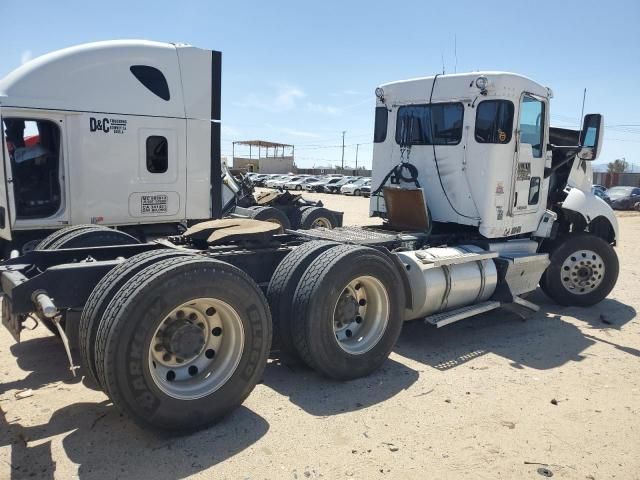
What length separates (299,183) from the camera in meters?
47.1

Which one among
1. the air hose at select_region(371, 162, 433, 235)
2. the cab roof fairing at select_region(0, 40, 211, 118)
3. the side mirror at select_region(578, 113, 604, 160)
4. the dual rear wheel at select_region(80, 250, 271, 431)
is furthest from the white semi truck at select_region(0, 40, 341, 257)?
the side mirror at select_region(578, 113, 604, 160)

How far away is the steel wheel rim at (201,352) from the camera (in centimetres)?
365

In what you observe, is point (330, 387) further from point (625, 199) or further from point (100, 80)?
point (625, 199)

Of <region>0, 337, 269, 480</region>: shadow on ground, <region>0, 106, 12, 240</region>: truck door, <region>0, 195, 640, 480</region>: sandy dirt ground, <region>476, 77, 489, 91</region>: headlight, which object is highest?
<region>476, 77, 489, 91</region>: headlight

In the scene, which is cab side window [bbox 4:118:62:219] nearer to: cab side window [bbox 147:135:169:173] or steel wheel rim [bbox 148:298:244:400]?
cab side window [bbox 147:135:169:173]

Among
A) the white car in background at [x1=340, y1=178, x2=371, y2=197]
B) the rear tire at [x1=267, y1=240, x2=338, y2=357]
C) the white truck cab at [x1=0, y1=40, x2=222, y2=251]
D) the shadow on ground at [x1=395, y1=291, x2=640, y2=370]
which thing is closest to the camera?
the rear tire at [x1=267, y1=240, x2=338, y2=357]

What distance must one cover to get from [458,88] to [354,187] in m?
36.7

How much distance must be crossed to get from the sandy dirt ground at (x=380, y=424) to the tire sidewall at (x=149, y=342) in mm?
199

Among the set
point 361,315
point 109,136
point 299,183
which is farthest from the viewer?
point 299,183

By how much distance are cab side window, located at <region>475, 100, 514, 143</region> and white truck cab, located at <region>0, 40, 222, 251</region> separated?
3975mm

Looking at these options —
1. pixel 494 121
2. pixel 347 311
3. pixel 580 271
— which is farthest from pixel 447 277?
pixel 580 271

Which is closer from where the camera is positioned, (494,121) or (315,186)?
(494,121)

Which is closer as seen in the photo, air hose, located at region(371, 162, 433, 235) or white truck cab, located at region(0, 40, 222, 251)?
white truck cab, located at region(0, 40, 222, 251)

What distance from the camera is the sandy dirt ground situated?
3.35m
